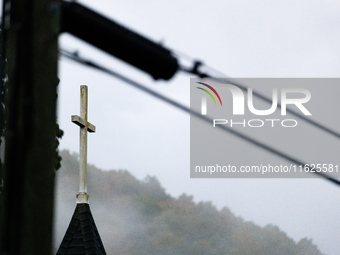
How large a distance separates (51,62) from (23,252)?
138 centimetres

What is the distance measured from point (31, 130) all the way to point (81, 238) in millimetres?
5375

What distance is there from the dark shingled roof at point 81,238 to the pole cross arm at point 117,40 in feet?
14.9

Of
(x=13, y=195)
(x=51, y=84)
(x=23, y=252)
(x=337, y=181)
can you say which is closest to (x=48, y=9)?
(x=51, y=84)

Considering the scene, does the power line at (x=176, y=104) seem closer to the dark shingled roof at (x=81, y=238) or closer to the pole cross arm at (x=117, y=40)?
the pole cross arm at (x=117, y=40)

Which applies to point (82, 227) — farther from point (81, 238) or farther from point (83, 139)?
point (83, 139)

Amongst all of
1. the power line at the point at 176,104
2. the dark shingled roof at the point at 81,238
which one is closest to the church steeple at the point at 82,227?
the dark shingled roof at the point at 81,238

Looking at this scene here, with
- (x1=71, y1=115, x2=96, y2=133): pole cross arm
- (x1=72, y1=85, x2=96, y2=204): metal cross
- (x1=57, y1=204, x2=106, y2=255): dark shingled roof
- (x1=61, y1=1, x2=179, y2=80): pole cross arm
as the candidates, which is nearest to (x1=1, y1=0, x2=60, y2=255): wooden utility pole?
(x1=61, y1=1, x2=179, y2=80): pole cross arm

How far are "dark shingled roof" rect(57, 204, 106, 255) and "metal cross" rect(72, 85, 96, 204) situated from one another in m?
0.39

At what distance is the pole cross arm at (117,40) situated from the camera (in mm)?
4590

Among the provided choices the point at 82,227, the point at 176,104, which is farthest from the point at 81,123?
the point at 176,104

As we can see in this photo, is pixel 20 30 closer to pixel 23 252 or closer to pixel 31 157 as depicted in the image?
pixel 31 157

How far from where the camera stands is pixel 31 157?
3689 mm

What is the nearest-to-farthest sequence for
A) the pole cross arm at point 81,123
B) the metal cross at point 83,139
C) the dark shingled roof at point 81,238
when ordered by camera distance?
the dark shingled roof at point 81,238 → the metal cross at point 83,139 → the pole cross arm at point 81,123

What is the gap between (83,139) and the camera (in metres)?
10.0
